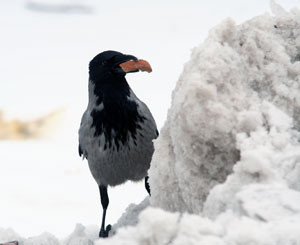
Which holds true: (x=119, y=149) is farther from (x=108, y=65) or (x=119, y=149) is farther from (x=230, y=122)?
(x=230, y=122)

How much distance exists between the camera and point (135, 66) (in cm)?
293

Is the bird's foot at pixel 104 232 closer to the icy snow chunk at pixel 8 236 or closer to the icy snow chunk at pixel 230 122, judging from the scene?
the icy snow chunk at pixel 8 236

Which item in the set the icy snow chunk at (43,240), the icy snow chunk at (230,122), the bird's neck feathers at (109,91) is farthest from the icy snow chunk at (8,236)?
the icy snow chunk at (230,122)

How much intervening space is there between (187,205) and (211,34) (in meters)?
0.58

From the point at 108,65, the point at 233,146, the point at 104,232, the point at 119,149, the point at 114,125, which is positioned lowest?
the point at 104,232

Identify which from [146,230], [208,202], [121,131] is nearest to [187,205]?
[208,202]

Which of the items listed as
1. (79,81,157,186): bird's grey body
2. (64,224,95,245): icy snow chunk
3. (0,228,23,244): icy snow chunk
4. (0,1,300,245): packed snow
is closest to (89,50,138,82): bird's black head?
(79,81,157,186): bird's grey body

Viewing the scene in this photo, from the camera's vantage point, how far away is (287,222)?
1163mm

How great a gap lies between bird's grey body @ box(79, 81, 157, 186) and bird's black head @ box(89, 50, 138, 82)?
11 centimetres

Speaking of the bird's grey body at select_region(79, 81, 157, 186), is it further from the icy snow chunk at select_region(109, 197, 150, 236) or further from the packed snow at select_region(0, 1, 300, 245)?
the packed snow at select_region(0, 1, 300, 245)

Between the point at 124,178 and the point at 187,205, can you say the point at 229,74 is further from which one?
the point at 124,178

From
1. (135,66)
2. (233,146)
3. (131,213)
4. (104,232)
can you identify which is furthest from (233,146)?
(104,232)

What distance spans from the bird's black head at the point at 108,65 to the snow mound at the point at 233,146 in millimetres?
1434

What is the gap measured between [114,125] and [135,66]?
51 cm
